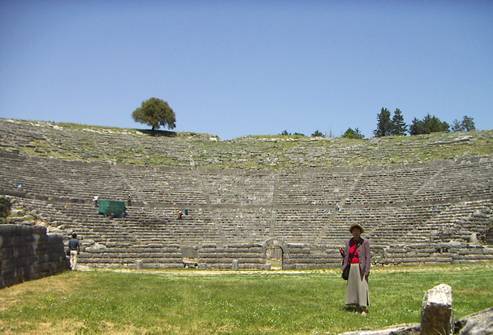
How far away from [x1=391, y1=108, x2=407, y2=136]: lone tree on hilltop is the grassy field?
268ft

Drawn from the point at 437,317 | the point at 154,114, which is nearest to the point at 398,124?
the point at 154,114

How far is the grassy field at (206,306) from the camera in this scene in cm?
897

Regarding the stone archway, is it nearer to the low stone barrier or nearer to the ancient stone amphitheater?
the ancient stone amphitheater

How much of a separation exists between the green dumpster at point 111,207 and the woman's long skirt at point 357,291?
27.3 metres

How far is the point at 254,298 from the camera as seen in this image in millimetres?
12367

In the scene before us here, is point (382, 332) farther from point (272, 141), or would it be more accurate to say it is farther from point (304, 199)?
point (272, 141)

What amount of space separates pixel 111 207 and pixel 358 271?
90.6 feet

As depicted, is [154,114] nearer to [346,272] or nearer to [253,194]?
[253,194]

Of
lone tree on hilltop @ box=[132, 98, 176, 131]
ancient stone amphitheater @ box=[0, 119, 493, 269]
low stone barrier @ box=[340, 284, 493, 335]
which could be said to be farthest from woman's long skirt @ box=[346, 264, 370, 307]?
lone tree on hilltop @ box=[132, 98, 176, 131]

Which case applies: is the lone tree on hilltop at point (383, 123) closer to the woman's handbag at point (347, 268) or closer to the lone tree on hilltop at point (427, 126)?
the lone tree on hilltop at point (427, 126)

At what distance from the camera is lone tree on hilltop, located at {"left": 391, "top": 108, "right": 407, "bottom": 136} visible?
311 ft

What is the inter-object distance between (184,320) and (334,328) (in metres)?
2.72

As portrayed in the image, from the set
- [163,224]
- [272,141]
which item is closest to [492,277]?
[163,224]

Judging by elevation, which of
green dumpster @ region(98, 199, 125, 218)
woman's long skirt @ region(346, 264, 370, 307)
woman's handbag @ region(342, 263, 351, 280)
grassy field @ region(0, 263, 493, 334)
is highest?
green dumpster @ region(98, 199, 125, 218)
